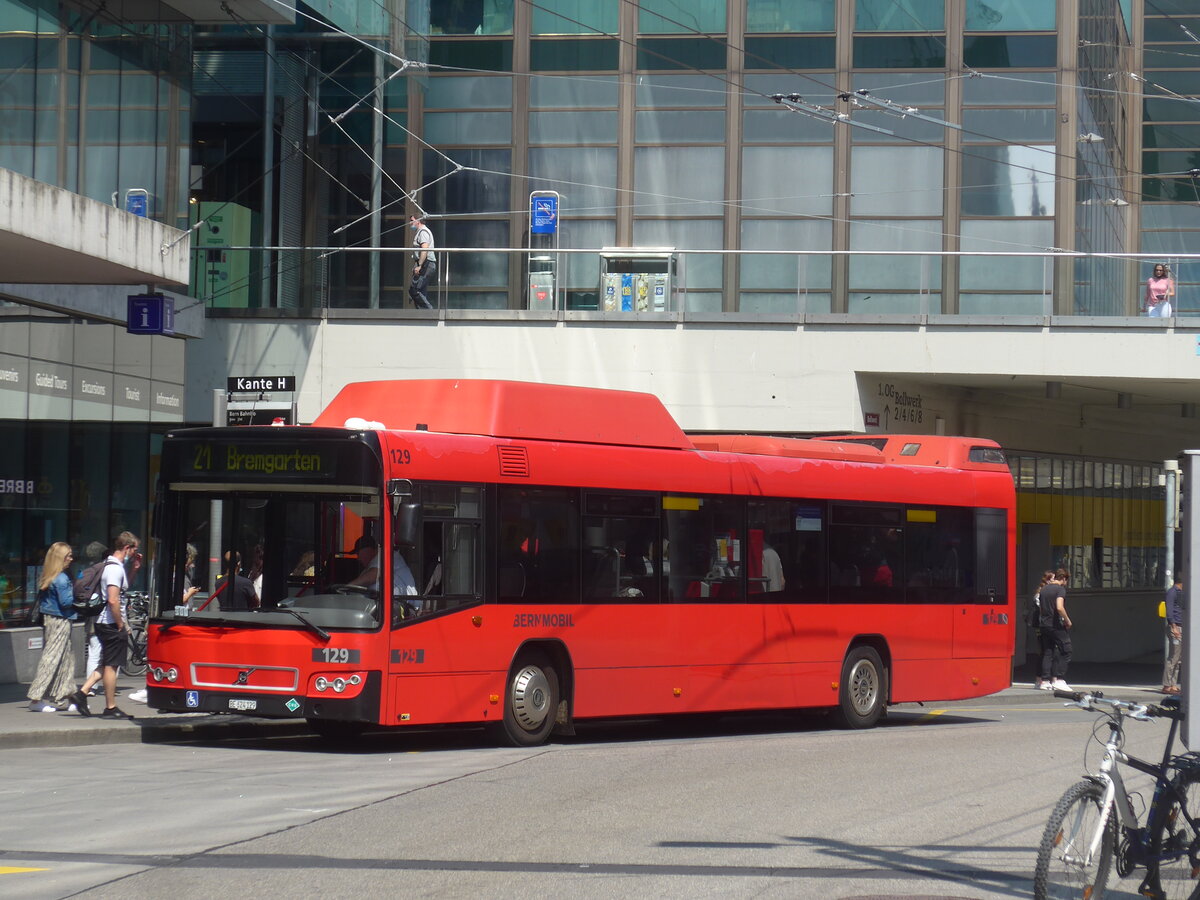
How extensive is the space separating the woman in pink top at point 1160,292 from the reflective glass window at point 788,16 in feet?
24.7

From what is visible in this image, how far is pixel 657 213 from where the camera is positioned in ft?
91.1

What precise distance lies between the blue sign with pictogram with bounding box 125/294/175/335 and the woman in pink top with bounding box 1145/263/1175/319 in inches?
545

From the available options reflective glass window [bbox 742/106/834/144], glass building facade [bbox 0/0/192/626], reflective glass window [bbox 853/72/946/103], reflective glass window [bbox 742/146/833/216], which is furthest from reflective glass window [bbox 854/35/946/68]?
glass building facade [bbox 0/0/192/626]

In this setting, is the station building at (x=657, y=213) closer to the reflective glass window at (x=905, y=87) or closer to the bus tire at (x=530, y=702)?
the reflective glass window at (x=905, y=87)

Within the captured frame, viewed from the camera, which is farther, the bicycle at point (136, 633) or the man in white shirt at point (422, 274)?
the man in white shirt at point (422, 274)

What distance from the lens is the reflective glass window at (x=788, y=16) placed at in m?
27.9

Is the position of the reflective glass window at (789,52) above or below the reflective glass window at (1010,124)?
above

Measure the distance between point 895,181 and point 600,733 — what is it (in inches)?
550

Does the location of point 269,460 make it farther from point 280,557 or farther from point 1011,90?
point 1011,90

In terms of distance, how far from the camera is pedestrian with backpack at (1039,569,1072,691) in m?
25.2

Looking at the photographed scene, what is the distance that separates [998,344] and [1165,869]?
1728 centimetres

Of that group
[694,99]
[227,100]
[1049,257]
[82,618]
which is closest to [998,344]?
[1049,257]

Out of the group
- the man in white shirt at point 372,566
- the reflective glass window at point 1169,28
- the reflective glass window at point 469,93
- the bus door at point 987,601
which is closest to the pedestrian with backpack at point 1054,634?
the bus door at point 987,601

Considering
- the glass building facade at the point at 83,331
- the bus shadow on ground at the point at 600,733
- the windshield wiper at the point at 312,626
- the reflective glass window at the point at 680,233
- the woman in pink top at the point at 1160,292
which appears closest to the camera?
the windshield wiper at the point at 312,626
